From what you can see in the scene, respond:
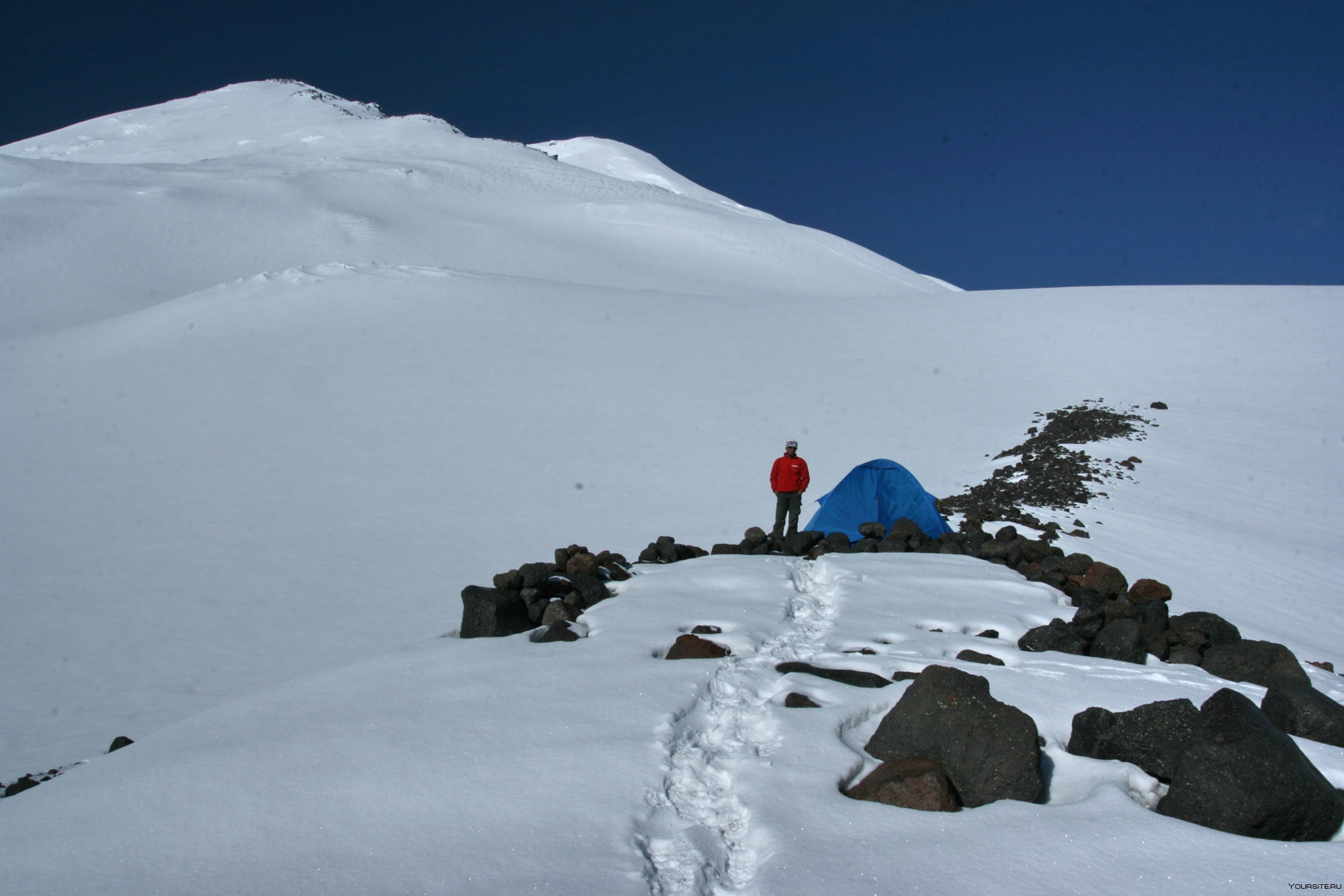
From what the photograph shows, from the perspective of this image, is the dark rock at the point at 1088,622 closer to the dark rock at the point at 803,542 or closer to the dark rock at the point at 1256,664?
the dark rock at the point at 1256,664

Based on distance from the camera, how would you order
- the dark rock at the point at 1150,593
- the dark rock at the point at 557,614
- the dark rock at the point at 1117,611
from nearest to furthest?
the dark rock at the point at 557,614 → the dark rock at the point at 1117,611 → the dark rock at the point at 1150,593

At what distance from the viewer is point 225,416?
42.8ft

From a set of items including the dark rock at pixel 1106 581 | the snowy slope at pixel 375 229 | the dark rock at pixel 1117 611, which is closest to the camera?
the dark rock at pixel 1117 611

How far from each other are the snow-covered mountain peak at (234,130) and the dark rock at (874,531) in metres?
51.8

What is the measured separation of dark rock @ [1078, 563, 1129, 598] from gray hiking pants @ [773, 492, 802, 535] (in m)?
2.91

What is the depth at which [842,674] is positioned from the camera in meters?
4.48

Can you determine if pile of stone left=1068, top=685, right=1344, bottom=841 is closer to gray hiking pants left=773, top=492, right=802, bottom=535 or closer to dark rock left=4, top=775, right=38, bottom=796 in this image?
dark rock left=4, top=775, right=38, bottom=796

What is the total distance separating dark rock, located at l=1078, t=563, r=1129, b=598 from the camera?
6.43 meters

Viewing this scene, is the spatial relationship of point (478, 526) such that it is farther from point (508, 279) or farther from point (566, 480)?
point (508, 279)

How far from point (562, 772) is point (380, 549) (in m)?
5.61

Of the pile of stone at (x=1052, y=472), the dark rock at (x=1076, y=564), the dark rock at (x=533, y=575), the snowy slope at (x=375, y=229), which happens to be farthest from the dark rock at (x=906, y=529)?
the snowy slope at (x=375, y=229)

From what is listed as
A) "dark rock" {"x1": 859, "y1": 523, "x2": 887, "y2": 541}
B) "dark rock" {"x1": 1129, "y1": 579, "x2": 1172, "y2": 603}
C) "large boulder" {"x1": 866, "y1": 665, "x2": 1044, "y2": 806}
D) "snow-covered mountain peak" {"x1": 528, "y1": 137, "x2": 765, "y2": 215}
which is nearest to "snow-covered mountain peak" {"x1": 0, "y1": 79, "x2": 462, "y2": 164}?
"snow-covered mountain peak" {"x1": 528, "y1": 137, "x2": 765, "y2": 215}

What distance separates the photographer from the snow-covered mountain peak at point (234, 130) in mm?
55281

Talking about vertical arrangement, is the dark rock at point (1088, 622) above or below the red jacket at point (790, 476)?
below
